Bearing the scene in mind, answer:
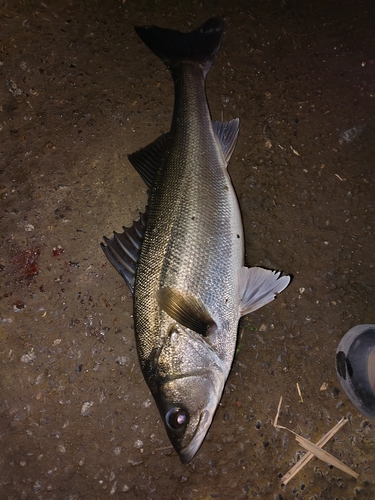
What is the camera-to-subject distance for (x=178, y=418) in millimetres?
2078

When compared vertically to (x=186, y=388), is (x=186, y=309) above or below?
above

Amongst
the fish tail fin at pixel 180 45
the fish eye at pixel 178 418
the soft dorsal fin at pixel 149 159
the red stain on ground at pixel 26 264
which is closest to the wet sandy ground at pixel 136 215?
the red stain on ground at pixel 26 264

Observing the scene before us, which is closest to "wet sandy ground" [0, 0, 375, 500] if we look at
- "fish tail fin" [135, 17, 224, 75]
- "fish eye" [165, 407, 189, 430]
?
"fish tail fin" [135, 17, 224, 75]

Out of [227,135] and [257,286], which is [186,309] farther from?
[227,135]

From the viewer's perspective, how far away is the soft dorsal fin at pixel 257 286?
2299mm

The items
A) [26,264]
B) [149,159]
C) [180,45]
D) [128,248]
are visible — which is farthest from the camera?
[26,264]

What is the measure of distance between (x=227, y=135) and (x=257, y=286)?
3.40 feet

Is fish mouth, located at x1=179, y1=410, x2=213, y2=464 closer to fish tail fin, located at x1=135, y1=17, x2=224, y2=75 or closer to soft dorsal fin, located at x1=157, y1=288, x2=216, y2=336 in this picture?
soft dorsal fin, located at x1=157, y1=288, x2=216, y2=336

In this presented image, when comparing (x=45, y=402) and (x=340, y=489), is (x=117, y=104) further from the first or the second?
(x=340, y=489)

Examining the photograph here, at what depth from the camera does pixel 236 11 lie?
112 inches

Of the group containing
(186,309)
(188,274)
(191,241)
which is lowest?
(186,309)

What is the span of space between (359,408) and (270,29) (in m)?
2.82

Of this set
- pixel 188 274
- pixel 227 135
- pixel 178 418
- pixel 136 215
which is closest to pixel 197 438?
pixel 178 418

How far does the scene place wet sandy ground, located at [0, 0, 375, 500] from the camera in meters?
2.57
